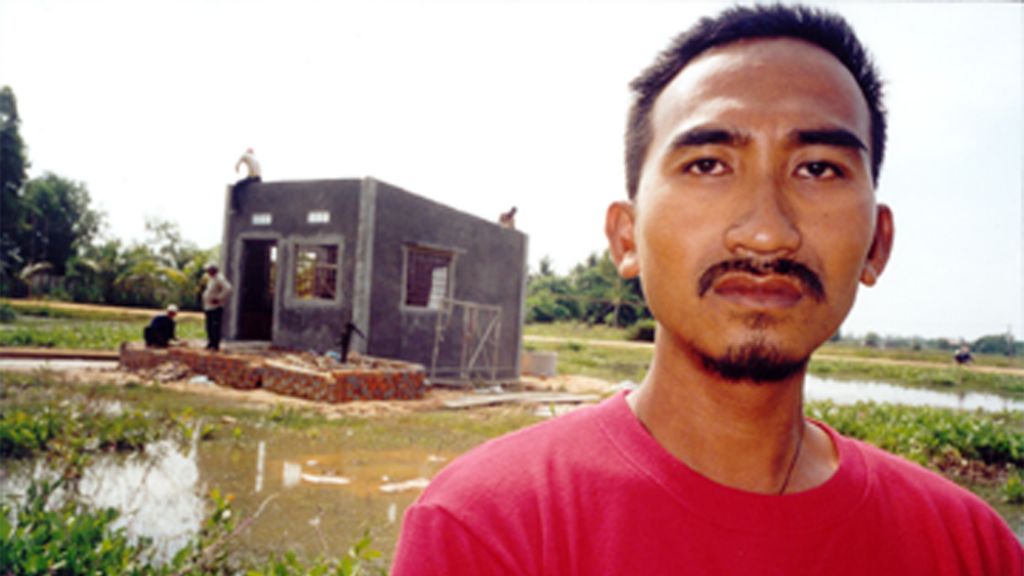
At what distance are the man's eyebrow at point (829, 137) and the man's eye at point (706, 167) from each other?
5.6 inches

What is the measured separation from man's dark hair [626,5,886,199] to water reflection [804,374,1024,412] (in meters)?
17.8

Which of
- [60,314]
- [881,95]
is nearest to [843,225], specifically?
[881,95]

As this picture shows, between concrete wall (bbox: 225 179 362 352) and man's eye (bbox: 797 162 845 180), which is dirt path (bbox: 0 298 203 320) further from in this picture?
man's eye (bbox: 797 162 845 180)

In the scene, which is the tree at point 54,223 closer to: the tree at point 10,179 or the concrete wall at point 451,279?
the tree at point 10,179

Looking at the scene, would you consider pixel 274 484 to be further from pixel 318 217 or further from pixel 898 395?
pixel 898 395

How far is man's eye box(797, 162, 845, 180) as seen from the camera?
3.81ft

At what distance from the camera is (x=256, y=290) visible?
46.2ft

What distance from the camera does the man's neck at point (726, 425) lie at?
115cm

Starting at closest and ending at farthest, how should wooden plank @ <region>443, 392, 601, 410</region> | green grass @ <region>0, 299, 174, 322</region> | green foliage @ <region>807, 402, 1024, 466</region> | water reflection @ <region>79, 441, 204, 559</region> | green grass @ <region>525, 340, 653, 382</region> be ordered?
water reflection @ <region>79, 441, 204, 559</region> → green foliage @ <region>807, 402, 1024, 466</region> → wooden plank @ <region>443, 392, 601, 410</region> → green grass @ <region>525, 340, 653, 382</region> → green grass @ <region>0, 299, 174, 322</region>

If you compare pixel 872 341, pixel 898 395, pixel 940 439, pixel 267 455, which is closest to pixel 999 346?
pixel 872 341

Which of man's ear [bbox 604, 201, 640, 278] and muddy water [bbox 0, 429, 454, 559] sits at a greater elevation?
man's ear [bbox 604, 201, 640, 278]

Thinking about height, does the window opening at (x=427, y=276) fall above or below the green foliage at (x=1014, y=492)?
above

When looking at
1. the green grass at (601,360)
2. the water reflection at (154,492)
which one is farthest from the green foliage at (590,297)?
the water reflection at (154,492)

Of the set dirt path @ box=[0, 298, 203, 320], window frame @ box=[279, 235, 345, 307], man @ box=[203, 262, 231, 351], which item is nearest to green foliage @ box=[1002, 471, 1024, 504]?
window frame @ box=[279, 235, 345, 307]
